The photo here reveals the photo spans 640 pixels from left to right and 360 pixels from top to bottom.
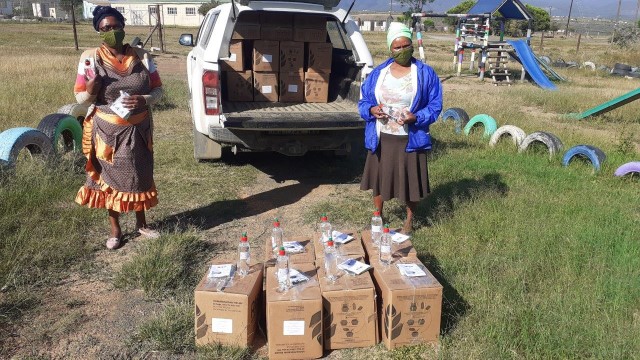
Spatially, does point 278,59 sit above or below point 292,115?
above

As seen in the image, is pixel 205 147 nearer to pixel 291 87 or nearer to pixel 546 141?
pixel 291 87

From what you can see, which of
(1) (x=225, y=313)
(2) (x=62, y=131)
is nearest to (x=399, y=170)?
(1) (x=225, y=313)

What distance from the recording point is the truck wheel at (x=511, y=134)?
7.32 metres

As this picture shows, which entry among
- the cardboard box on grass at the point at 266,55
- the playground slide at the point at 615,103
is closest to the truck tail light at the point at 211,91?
the cardboard box on grass at the point at 266,55

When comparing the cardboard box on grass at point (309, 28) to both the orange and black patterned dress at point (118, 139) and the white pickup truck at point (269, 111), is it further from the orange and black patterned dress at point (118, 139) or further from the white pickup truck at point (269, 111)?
the orange and black patterned dress at point (118, 139)

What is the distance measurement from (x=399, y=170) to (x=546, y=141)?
357 centimetres

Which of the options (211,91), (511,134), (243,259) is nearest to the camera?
(243,259)

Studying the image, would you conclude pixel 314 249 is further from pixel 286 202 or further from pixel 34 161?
pixel 34 161

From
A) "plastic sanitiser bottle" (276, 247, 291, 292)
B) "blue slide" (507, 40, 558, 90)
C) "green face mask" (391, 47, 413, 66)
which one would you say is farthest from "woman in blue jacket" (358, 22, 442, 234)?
"blue slide" (507, 40, 558, 90)

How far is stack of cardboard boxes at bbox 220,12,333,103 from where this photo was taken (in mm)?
6531

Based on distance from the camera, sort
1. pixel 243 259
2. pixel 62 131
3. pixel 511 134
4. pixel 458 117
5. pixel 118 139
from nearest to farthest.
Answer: pixel 243 259, pixel 118 139, pixel 62 131, pixel 511 134, pixel 458 117

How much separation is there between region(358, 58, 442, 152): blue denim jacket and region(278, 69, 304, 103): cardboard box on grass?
2568 millimetres

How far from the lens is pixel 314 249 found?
352 cm

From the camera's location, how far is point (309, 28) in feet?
21.6
